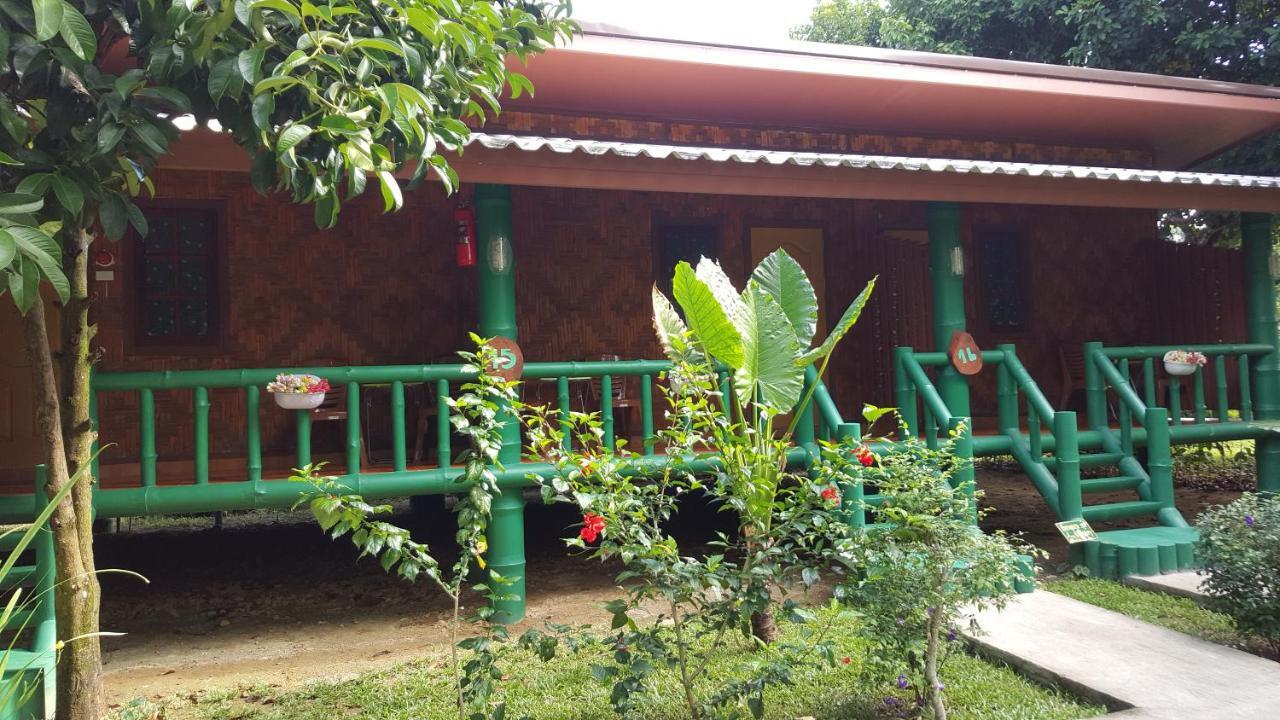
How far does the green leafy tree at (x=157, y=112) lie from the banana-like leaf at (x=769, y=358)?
1.55m

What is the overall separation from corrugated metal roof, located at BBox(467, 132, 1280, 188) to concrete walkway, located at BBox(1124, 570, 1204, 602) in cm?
307

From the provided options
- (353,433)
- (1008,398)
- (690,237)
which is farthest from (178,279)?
(1008,398)

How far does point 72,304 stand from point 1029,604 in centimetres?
543

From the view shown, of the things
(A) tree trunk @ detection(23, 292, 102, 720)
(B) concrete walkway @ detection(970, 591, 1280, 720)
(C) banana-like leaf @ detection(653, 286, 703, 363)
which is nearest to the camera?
(A) tree trunk @ detection(23, 292, 102, 720)

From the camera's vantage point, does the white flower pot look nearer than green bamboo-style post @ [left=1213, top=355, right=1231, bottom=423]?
Yes

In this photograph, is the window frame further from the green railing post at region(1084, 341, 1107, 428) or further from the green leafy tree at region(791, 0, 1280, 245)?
the green leafy tree at region(791, 0, 1280, 245)

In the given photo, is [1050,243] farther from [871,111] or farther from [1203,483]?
[1203,483]

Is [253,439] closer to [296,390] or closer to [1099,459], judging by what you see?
[296,390]

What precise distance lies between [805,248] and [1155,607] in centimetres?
498

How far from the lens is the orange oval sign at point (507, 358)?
18.7 feet

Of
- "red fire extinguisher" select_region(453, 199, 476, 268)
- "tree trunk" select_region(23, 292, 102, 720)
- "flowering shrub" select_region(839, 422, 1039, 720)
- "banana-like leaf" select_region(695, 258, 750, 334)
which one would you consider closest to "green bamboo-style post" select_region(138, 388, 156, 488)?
"tree trunk" select_region(23, 292, 102, 720)

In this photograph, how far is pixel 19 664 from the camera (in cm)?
345

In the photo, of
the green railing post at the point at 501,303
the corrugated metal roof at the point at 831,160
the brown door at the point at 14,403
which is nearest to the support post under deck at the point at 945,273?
the corrugated metal roof at the point at 831,160

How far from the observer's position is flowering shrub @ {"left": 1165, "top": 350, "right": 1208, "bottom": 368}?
7602 millimetres
